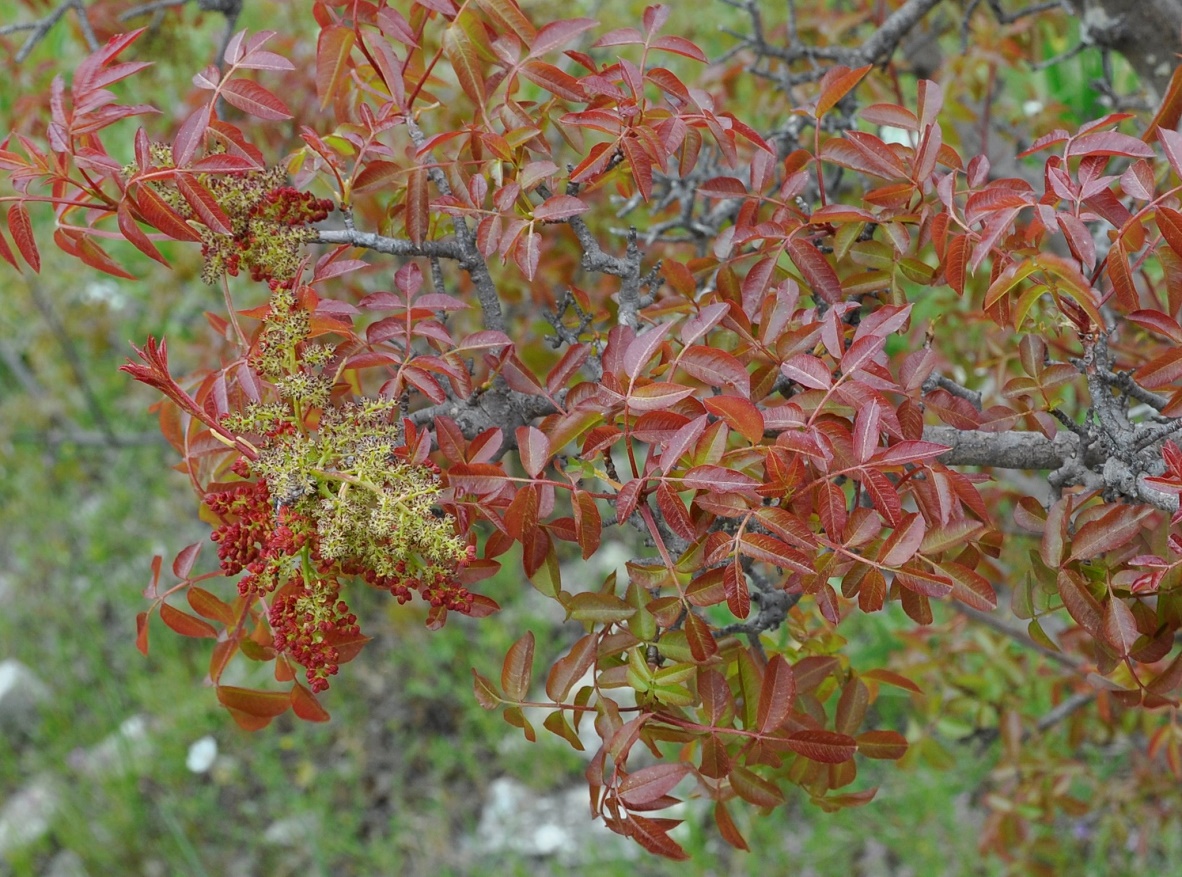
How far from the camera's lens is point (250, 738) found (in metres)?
3.00

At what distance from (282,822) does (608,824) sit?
2.24m

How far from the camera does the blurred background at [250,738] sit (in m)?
2.42

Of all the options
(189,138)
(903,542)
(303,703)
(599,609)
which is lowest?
(303,703)

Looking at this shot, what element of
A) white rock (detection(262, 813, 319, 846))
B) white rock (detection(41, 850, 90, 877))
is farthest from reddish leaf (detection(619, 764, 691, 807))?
white rock (detection(41, 850, 90, 877))

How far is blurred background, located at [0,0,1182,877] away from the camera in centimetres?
242

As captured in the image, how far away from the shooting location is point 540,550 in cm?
88

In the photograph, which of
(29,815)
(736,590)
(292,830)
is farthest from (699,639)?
(29,815)

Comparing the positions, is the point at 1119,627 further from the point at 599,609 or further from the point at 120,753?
the point at 120,753

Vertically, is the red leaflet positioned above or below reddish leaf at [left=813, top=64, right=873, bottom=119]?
below

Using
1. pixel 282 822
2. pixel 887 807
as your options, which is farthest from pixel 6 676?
pixel 887 807

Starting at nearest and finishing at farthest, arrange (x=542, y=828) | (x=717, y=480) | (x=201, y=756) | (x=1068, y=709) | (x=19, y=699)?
(x=717, y=480)
(x=1068, y=709)
(x=542, y=828)
(x=201, y=756)
(x=19, y=699)

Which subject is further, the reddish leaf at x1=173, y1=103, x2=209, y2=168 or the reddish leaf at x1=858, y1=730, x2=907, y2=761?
the reddish leaf at x1=858, y1=730, x2=907, y2=761

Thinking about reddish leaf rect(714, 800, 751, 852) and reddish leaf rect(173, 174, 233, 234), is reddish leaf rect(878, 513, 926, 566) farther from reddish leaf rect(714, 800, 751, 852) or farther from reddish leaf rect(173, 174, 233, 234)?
reddish leaf rect(173, 174, 233, 234)

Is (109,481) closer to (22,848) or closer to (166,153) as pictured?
(22,848)
